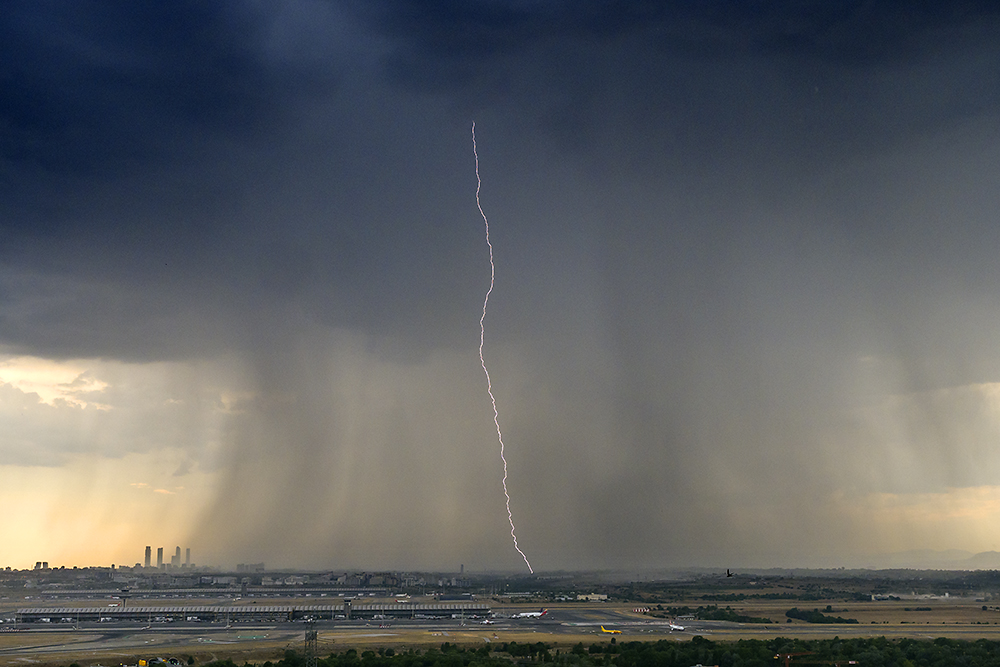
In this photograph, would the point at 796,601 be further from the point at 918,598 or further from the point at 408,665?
the point at 408,665

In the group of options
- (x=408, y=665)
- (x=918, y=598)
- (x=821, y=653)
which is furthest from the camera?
(x=918, y=598)

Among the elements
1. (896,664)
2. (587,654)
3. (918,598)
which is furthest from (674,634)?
(918,598)

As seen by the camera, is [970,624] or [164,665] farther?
[970,624]

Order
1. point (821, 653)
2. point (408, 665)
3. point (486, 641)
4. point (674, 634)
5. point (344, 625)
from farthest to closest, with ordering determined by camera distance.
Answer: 1. point (344, 625)
2. point (674, 634)
3. point (486, 641)
4. point (821, 653)
5. point (408, 665)

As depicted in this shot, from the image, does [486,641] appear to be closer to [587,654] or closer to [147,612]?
[587,654]

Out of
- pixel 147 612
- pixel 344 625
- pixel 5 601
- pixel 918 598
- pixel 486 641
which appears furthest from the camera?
pixel 918 598

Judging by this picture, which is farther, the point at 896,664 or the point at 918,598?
the point at 918,598

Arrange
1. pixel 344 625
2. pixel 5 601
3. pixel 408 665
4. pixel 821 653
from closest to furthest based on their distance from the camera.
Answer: pixel 408 665
pixel 821 653
pixel 344 625
pixel 5 601

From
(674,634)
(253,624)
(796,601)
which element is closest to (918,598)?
(796,601)
